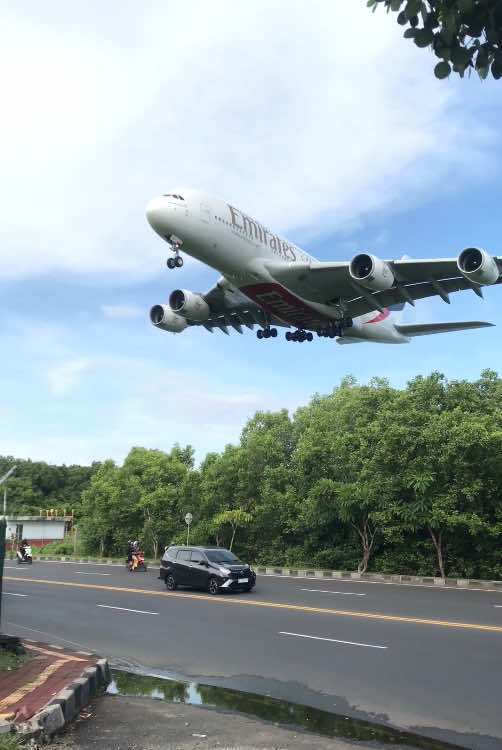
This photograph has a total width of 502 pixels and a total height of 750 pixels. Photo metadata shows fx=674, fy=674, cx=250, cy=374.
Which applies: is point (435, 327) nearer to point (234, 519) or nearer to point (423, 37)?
point (234, 519)

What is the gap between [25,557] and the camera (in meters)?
36.8

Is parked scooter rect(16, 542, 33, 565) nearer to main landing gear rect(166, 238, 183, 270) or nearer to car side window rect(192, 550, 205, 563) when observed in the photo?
car side window rect(192, 550, 205, 563)

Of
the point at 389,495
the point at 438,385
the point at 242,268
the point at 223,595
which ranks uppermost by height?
the point at 242,268

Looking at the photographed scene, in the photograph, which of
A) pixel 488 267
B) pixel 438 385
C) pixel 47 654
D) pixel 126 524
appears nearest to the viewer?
pixel 47 654

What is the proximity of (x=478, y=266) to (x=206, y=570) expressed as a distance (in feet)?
37.9

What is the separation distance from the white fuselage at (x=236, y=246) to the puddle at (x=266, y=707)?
1255cm

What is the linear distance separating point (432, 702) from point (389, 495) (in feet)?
65.0

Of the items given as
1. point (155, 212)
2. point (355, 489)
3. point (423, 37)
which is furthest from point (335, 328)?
point (423, 37)

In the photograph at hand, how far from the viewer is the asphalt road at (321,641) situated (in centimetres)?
766

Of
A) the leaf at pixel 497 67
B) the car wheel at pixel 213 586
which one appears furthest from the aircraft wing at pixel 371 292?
the leaf at pixel 497 67

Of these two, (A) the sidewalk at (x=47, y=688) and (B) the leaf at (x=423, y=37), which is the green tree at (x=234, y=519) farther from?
(B) the leaf at (x=423, y=37)

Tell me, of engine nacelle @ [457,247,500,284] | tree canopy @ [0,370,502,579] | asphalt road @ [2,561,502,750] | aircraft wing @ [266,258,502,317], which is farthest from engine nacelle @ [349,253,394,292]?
asphalt road @ [2,561,502,750]

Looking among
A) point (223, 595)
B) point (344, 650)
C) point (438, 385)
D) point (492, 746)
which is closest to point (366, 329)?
point (438, 385)

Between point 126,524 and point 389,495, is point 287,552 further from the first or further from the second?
point 126,524
